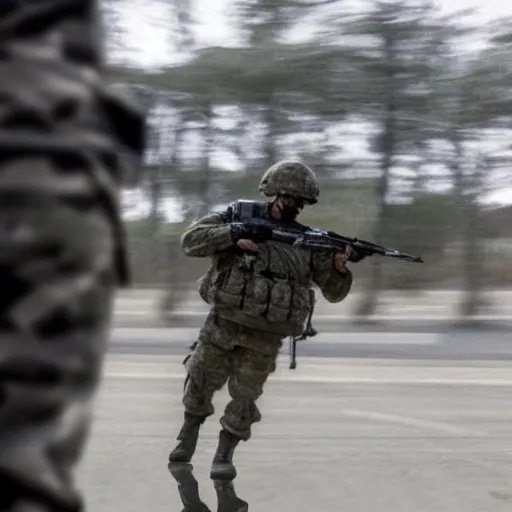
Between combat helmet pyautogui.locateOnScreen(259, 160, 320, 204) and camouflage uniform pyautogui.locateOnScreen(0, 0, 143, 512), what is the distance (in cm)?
283

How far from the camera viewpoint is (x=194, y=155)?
11.0 m

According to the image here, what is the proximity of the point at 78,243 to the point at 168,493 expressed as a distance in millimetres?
3393

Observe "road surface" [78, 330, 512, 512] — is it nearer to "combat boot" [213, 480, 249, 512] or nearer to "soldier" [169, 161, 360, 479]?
"combat boot" [213, 480, 249, 512]

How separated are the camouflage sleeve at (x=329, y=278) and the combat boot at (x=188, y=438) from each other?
0.71 meters

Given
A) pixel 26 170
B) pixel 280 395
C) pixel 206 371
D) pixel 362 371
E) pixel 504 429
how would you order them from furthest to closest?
pixel 362 371 < pixel 280 395 < pixel 504 429 < pixel 206 371 < pixel 26 170

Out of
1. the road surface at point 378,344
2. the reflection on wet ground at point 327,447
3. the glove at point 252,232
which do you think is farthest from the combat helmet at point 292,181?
the road surface at point 378,344

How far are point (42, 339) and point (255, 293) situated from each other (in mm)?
2854

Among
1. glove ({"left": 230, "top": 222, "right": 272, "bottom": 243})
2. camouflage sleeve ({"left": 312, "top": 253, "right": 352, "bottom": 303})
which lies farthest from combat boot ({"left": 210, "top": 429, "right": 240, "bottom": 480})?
glove ({"left": 230, "top": 222, "right": 272, "bottom": 243})

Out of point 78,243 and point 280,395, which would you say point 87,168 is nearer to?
point 78,243

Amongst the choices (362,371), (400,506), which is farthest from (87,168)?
(362,371)

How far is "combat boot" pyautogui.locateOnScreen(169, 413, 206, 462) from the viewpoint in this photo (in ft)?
13.0

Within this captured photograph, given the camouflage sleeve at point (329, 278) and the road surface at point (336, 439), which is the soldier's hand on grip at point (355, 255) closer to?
the camouflage sleeve at point (329, 278)

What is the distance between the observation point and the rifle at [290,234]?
3617 mm

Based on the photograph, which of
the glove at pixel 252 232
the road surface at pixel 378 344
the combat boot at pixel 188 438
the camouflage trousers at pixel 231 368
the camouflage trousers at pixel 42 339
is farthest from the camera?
the road surface at pixel 378 344
